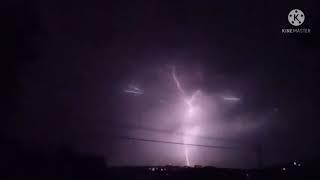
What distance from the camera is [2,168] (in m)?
25.2

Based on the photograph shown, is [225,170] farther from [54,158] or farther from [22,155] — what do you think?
[22,155]

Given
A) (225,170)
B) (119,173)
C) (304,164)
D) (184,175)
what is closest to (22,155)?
(119,173)

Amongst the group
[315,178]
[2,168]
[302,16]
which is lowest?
[315,178]

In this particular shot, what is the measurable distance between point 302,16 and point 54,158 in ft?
54.0

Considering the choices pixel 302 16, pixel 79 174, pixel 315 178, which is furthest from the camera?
pixel 79 174

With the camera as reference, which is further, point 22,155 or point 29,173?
point 22,155

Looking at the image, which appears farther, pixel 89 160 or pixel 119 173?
pixel 89 160

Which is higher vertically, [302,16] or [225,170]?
[302,16]

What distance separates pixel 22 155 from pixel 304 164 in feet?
54.7

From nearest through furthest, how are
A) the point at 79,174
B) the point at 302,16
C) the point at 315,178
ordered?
the point at 302,16 → the point at 315,178 → the point at 79,174

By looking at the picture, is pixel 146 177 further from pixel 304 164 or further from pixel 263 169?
pixel 304 164

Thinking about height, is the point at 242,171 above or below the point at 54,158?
below

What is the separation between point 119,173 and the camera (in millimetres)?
26047

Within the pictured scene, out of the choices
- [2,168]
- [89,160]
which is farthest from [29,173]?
[89,160]
